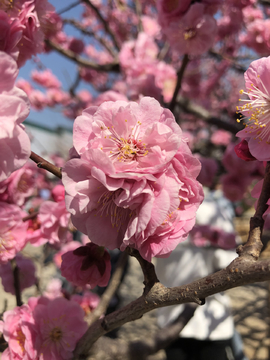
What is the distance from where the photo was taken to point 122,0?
248 cm

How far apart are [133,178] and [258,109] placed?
36 cm

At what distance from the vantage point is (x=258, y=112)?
592 millimetres

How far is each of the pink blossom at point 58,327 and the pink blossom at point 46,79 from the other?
5.23 metres

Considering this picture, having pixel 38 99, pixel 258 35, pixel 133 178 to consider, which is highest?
pixel 258 35

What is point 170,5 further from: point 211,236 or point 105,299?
point 211,236

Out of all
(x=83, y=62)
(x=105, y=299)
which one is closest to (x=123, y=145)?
(x=105, y=299)

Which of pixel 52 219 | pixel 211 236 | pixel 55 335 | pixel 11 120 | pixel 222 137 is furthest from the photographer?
pixel 222 137

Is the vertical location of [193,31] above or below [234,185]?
above

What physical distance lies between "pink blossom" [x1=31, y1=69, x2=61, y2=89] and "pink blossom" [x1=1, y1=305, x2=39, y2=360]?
525 cm

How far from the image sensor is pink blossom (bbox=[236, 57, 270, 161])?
542 millimetres

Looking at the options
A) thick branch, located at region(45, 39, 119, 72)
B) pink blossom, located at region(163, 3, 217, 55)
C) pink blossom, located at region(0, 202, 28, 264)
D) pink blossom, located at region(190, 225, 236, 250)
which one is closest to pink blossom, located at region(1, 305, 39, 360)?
pink blossom, located at region(0, 202, 28, 264)

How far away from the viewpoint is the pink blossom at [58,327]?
0.75 metres

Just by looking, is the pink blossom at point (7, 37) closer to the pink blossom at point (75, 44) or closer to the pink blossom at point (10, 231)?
the pink blossom at point (10, 231)

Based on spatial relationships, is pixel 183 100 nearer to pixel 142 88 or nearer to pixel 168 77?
pixel 168 77
